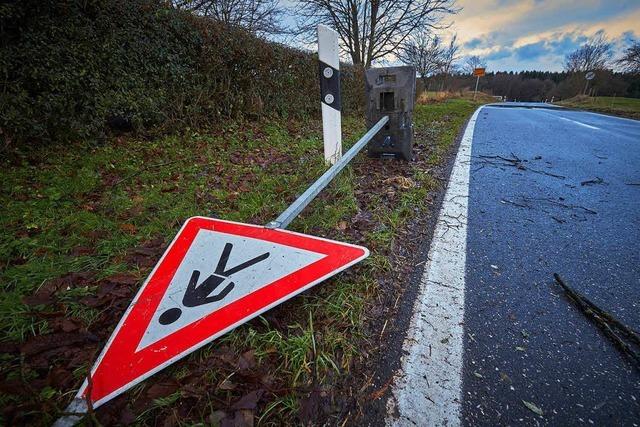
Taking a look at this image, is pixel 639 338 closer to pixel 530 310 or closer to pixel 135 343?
pixel 530 310

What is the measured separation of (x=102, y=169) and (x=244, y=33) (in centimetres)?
355

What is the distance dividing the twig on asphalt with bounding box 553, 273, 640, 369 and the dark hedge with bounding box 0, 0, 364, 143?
4.82 m

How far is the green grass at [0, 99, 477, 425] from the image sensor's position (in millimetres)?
1054

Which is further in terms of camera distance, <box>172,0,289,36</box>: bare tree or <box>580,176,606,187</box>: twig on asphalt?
<box>172,0,289,36</box>: bare tree

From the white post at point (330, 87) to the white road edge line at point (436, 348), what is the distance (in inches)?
60.5

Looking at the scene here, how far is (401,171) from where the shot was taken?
3.19m

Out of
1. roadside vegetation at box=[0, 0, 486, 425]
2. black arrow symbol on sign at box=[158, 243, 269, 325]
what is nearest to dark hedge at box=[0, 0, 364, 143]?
roadside vegetation at box=[0, 0, 486, 425]

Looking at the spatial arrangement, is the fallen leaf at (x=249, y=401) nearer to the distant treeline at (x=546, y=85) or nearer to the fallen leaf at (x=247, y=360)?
the fallen leaf at (x=247, y=360)

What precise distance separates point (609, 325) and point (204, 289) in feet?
5.79

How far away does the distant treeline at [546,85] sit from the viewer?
38.4 meters

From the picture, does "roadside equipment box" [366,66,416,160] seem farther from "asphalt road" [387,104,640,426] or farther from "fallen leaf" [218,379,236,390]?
"fallen leaf" [218,379,236,390]

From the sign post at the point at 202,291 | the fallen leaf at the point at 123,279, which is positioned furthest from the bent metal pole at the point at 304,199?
the fallen leaf at the point at 123,279

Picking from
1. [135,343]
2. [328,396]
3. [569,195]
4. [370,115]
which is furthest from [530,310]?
[370,115]

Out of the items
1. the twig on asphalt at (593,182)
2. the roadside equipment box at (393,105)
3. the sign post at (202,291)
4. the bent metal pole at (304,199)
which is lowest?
the twig on asphalt at (593,182)
